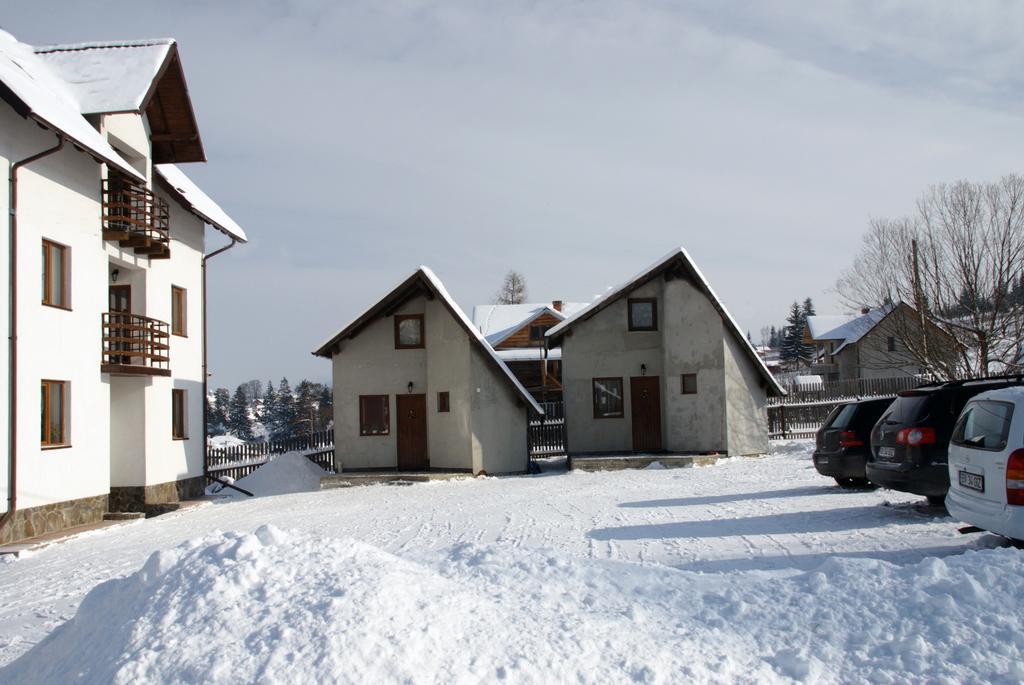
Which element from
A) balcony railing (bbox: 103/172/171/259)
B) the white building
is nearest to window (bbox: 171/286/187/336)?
the white building

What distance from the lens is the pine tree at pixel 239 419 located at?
258ft

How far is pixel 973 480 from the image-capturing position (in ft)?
28.0

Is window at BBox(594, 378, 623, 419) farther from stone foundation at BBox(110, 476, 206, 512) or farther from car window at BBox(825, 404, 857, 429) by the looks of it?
stone foundation at BBox(110, 476, 206, 512)

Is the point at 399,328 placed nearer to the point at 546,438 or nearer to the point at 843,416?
the point at 546,438

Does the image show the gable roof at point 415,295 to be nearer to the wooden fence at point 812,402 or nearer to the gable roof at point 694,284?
the gable roof at point 694,284

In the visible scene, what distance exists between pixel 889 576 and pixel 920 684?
1865 mm

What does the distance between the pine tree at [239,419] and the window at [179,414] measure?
185 ft

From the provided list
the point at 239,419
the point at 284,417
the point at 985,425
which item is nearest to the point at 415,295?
the point at 985,425

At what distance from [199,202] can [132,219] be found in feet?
17.1

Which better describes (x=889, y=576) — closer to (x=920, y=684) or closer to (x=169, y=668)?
(x=920, y=684)

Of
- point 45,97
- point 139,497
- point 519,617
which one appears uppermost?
point 45,97

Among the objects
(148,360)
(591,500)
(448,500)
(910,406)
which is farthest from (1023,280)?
(148,360)

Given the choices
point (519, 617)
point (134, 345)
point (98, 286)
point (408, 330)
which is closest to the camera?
point (519, 617)

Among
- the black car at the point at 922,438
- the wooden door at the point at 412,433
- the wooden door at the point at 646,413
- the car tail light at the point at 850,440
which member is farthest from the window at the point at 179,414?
the black car at the point at 922,438
